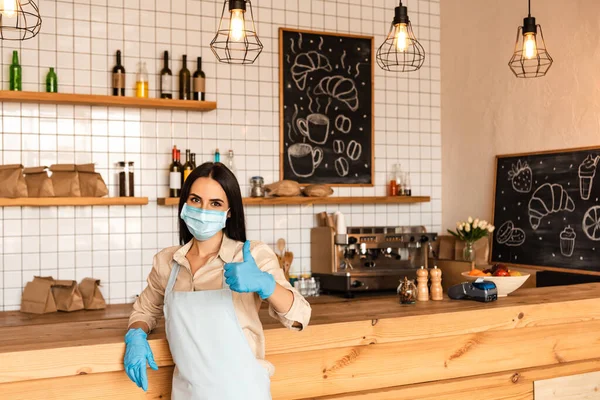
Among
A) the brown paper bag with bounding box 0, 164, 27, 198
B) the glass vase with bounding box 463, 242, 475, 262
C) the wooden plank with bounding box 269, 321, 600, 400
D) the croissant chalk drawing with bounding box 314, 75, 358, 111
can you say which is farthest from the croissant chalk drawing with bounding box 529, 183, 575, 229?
the brown paper bag with bounding box 0, 164, 27, 198

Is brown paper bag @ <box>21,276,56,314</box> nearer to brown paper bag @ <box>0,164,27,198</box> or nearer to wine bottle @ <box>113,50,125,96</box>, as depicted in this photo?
brown paper bag @ <box>0,164,27,198</box>

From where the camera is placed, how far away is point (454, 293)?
9.37 feet

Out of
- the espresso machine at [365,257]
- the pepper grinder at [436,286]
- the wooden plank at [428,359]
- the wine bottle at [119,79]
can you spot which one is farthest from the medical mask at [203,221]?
the espresso machine at [365,257]

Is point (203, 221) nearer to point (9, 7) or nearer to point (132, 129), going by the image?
point (9, 7)

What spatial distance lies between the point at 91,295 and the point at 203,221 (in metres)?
2.27

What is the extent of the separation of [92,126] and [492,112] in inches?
100

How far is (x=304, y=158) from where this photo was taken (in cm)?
481

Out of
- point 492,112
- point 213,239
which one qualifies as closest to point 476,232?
point 492,112

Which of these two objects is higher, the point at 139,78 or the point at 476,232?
the point at 139,78

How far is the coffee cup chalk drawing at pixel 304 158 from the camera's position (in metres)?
4.78

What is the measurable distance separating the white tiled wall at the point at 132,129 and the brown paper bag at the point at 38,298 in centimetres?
14

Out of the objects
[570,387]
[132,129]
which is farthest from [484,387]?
[132,129]

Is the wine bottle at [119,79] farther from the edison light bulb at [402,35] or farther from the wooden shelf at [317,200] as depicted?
the edison light bulb at [402,35]

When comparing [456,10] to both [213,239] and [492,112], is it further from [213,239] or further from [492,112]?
[213,239]
